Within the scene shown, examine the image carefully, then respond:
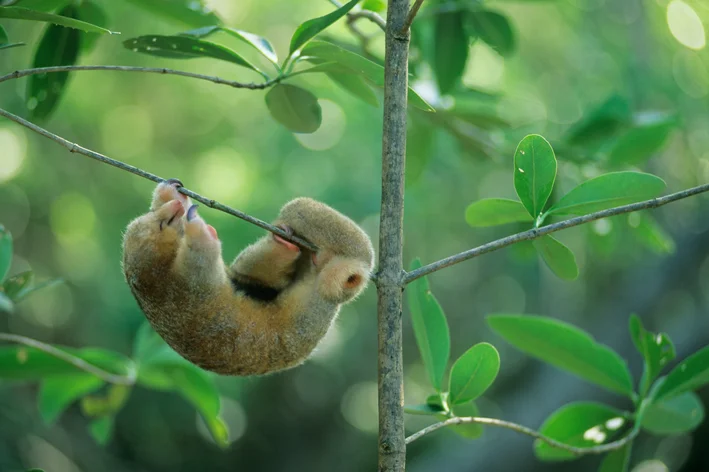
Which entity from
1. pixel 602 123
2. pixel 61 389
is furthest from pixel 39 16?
pixel 602 123

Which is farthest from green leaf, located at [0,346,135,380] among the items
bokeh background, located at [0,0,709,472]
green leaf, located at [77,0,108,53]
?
bokeh background, located at [0,0,709,472]

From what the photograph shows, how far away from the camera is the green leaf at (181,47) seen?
187cm

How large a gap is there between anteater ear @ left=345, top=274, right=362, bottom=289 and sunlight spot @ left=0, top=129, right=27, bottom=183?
6.15 meters

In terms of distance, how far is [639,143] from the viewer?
3016 mm

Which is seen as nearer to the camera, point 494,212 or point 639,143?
point 494,212

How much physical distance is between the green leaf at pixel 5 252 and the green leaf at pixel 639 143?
7.60ft

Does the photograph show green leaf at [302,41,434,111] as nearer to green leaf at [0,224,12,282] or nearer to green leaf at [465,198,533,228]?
green leaf at [465,198,533,228]

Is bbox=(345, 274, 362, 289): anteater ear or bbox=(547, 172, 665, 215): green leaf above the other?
bbox=(547, 172, 665, 215): green leaf

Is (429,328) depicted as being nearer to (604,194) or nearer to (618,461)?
(604,194)

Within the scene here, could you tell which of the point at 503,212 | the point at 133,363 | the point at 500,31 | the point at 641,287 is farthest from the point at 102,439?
the point at 641,287

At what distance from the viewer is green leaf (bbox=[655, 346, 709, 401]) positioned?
2.09m

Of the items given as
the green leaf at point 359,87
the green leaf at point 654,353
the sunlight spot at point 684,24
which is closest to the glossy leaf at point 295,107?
the green leaf at point 359,87

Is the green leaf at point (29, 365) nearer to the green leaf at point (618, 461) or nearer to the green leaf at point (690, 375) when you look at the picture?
the green leaf at point (618, 461)

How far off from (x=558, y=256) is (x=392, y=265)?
54 cm
